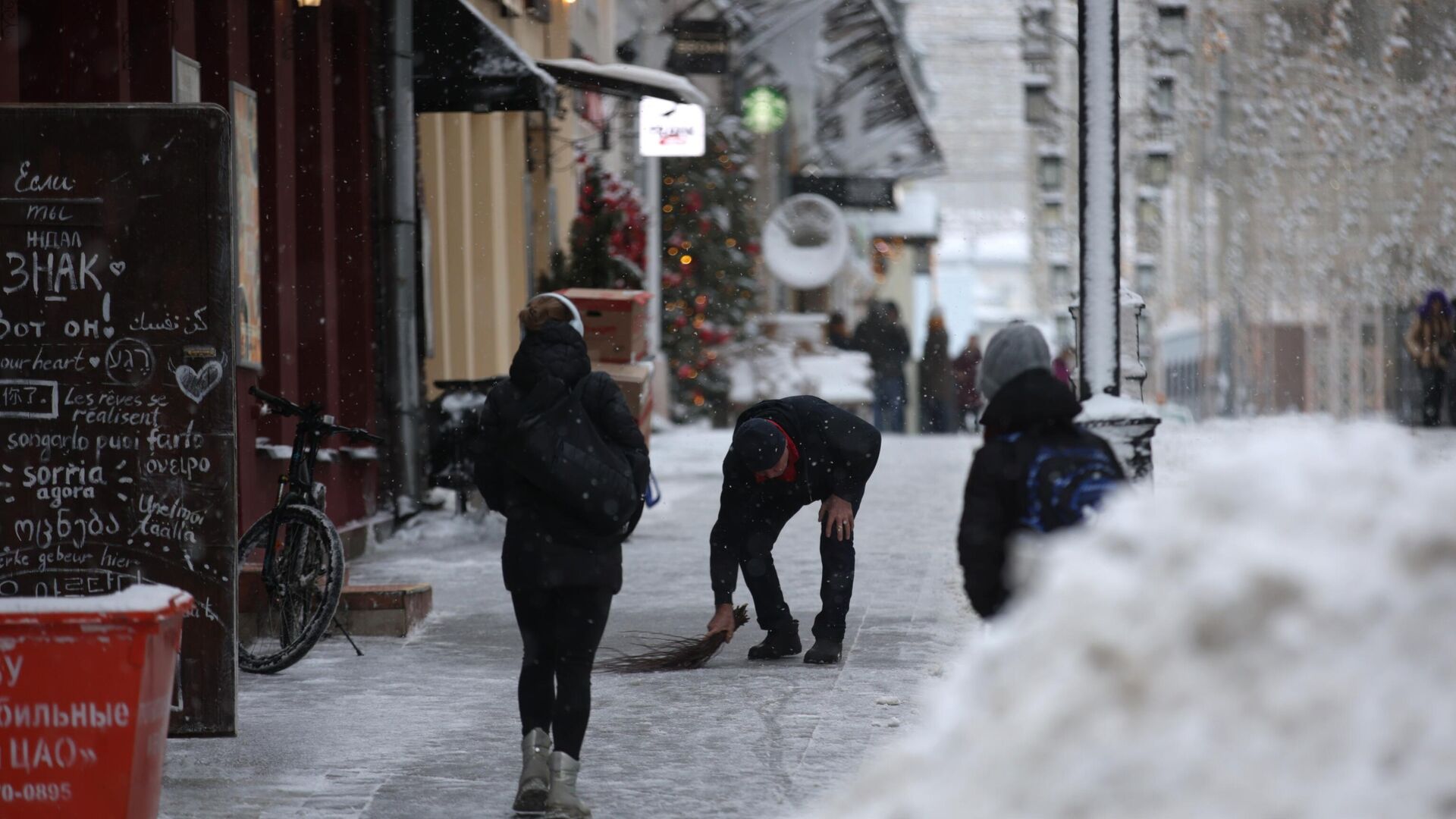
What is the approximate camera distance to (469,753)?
754 centimetres

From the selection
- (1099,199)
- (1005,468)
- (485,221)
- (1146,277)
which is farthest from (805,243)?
(1005,468)

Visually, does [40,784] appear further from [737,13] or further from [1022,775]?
[737,13]

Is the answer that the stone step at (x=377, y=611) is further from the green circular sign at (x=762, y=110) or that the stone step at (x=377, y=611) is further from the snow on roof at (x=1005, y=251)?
the snow on roof at (x=1005, y=251)

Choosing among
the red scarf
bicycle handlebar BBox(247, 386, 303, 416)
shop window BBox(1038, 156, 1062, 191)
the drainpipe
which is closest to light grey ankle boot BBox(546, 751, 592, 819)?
the red scarf

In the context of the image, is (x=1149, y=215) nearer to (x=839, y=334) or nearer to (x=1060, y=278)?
(x=839, y=334)

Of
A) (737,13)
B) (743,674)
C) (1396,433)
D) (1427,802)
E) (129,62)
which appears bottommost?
(743,674)

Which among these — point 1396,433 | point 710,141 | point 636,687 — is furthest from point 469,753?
point 710,141

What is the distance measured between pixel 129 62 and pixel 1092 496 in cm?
711

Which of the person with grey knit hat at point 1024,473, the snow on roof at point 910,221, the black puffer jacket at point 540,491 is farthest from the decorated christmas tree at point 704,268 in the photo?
the snow on roof at point 910,221

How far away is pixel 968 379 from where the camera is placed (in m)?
34.2

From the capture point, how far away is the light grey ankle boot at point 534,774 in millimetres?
6453

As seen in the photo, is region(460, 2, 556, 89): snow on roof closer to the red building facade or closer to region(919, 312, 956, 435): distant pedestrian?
the red building facade

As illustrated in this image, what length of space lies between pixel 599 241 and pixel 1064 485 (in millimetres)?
15596

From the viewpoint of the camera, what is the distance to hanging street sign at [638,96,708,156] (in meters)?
23.5
